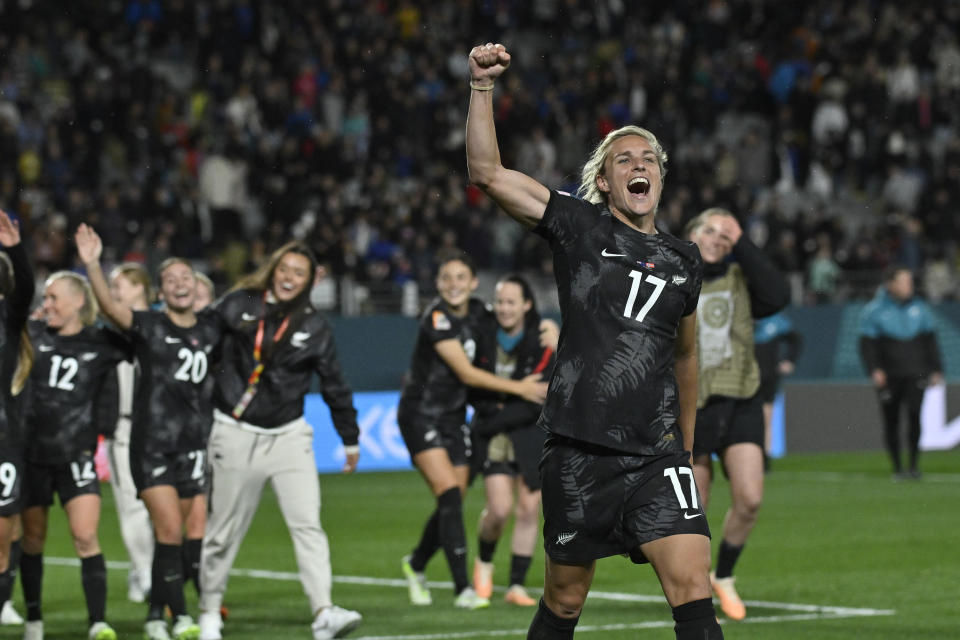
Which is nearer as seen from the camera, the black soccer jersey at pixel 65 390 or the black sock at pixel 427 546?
the black soccer jersey at pixel 65 390

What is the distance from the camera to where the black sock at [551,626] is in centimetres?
Answer: 598

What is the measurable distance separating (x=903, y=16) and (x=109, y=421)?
1055 inches

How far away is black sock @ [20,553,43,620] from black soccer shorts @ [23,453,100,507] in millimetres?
336

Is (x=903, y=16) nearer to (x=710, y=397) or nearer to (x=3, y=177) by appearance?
(x=3, y=177)

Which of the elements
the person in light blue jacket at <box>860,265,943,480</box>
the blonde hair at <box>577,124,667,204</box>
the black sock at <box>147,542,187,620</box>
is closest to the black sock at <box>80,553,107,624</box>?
the black sock at <box>147,542,187,620</box>

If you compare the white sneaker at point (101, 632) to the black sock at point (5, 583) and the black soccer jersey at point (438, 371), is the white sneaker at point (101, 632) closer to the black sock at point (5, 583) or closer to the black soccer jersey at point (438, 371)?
the black sock at point (5, 583)

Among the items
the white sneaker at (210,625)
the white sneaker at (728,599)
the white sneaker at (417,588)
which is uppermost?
the white sneaker at (728,599)

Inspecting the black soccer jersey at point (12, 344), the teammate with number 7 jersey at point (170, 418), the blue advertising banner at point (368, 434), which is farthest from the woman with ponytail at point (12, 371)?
the blue advertising banner at point (368, 434)

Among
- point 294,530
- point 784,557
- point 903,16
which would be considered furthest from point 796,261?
point 294,530

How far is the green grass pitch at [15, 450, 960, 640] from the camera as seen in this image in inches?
374

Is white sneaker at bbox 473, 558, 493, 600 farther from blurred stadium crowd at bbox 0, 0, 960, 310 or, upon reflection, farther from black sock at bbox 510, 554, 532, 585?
blurred stadium crowd at bbox 0, 0, 960, 310

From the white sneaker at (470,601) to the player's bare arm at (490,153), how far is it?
5.11 meters

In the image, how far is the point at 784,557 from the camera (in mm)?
12938

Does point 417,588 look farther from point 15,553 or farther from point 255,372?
point 15,553
